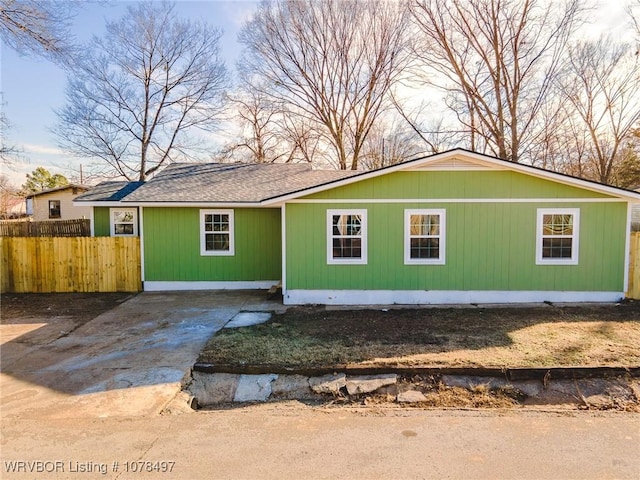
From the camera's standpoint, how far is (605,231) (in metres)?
9.01

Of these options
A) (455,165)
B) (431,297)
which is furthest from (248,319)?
(455,165)

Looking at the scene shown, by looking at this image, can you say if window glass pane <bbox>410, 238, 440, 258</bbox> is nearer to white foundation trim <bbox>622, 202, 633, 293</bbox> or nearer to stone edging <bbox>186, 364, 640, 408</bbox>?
stone edging <bbox>186, 364, 640, 408</bbox>

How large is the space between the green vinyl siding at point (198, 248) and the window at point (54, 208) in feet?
63.7

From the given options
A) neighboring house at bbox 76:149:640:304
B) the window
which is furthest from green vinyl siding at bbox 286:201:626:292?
the window

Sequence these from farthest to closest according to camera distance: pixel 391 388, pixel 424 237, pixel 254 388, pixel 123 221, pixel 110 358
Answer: pixel 123 221, pixel 424 237, pixel 110 358, pixel 254 388, pixel 391 388

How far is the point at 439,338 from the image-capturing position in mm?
6684

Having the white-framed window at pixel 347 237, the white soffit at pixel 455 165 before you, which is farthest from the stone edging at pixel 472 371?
the white soffit at pixel 455 165

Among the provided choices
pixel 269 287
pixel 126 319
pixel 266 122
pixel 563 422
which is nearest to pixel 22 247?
pixel 126 319

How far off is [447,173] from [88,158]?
935 inches

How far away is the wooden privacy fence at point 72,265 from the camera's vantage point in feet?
36.4

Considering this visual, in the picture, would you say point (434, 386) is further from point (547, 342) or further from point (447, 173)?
point (447, 173)

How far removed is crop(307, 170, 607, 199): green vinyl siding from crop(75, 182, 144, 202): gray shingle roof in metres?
7.86

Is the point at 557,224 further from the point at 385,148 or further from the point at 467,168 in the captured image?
the point at 385,148

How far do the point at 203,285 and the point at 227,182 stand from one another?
3499 mm
